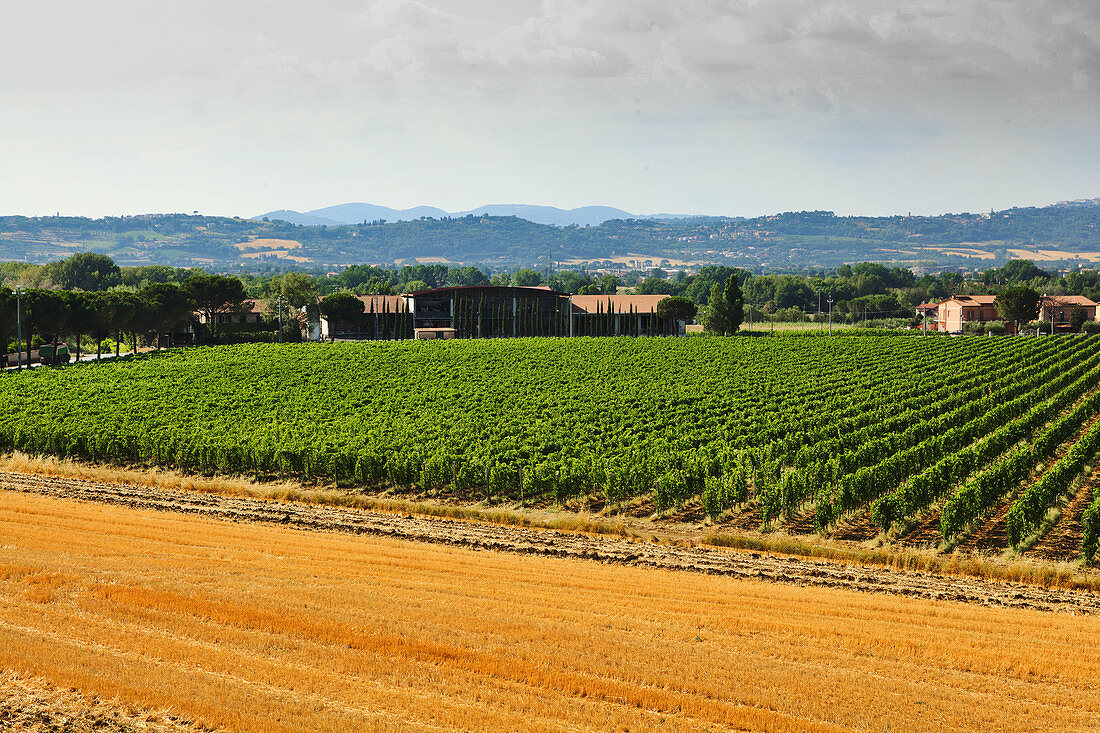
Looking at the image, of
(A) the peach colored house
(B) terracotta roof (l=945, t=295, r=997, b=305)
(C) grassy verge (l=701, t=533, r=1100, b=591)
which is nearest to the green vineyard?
(C) grassy verge (l=701, t=533, r=1100, b=591)

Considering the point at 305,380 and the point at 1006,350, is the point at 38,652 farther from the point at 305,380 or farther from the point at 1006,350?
the point at 1006,350

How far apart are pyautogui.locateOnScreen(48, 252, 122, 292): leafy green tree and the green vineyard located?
12799 cm

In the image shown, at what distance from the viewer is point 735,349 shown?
3105 inches

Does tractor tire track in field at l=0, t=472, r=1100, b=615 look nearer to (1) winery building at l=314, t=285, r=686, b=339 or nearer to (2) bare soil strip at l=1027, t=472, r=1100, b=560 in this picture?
(2) bare soil strip at l=1027, t=472, r=1100, b=560

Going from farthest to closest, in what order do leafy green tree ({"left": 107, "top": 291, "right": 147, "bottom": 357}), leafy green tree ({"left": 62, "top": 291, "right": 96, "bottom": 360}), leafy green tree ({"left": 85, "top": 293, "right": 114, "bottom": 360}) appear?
1. leafy green tree ({"left": 107, "top": 291, "right": 147, "bottom": 357})
2. leafy green tree ({"left": 85, "top": 293, "right": 114, "bottom": 360})
3. leafy green tree ({"left": 62, "top": 291, "right": 96, "bottom": 360})

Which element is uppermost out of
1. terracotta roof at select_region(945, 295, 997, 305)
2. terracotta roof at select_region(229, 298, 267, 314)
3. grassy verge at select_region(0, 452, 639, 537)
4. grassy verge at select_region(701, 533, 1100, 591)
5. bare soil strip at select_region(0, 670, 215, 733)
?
terracotta roof at select_region(945, 295, 997, 305)

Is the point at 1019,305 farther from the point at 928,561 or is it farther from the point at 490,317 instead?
the point at 928,561

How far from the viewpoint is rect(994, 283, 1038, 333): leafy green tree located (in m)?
122

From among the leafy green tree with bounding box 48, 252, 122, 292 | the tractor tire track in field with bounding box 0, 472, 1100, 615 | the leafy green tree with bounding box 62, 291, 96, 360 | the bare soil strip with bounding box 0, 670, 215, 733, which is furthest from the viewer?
the leafy green tree with bounding box 48, 252, 122, 292

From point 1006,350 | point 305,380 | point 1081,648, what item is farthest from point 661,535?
point 1006,350

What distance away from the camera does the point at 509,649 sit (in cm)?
1235

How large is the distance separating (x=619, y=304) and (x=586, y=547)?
10309cm

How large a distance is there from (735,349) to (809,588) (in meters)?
61.3

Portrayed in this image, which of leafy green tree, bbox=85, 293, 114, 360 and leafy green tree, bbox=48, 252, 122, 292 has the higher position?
leafy green tree, bbox=48, 252, 122, 292
